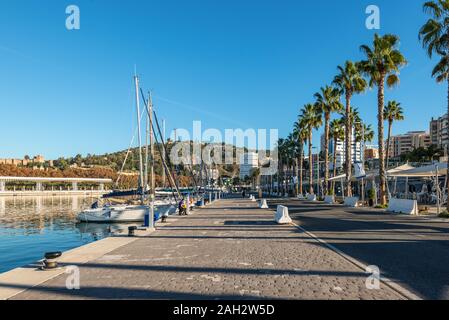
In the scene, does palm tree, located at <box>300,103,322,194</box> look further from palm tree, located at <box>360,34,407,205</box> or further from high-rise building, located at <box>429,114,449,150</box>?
high-rise building, located at <box>429,114,449,150</box>

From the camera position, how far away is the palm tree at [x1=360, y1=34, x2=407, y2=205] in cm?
3550

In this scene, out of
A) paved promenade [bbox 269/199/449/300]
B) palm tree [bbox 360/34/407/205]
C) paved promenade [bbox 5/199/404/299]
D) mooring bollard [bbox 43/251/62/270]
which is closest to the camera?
paved promenade [bbox 5/199/404/299]

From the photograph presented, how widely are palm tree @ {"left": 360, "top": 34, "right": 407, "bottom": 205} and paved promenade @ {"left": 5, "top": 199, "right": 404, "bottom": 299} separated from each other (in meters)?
23.2

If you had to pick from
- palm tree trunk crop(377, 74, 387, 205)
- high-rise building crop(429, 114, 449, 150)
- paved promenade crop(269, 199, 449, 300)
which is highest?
high-rise building crop(429, 114, 449, 150)

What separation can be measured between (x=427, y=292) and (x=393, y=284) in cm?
72

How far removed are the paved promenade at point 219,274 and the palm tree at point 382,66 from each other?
76.0ft

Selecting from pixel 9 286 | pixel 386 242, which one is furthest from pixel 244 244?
pixel 9 286

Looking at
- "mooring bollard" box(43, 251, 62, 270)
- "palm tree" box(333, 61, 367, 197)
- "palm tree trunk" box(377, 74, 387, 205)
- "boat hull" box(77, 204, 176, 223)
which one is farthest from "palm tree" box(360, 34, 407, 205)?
"mooring bollard" box(43, 251, 62, 270)

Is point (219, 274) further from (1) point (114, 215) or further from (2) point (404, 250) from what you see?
(1) point (114, 215)

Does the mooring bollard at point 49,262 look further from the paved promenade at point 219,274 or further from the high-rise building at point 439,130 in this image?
the high-rise building at point 439,130

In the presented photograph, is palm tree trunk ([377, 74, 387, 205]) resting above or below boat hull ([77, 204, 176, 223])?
above

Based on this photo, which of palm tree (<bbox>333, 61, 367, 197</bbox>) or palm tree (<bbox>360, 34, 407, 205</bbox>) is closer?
palm tree (<bbox>360, 34, 407, 205</bbox>)

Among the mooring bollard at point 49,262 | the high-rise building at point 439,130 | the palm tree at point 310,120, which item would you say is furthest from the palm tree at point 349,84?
the high-rise building at point 439,130

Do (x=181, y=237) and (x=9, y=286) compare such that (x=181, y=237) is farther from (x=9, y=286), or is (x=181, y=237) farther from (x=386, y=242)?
(x=9, y=286)
